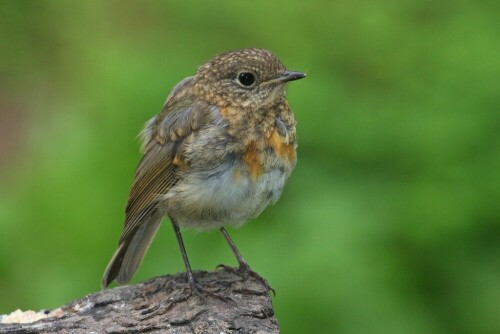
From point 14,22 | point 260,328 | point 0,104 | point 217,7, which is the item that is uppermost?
point 14,22

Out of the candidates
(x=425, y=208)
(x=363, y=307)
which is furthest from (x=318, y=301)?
(x=425, y=208)

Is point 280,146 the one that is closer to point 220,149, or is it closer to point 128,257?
point 220,149

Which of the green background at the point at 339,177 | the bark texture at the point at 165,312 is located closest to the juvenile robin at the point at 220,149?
the bark texture at the point at 165,312

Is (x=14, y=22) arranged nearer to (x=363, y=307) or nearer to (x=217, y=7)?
(x=217, y=7)

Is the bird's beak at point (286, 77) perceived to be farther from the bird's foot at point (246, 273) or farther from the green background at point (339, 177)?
the green background at point (339, 177)

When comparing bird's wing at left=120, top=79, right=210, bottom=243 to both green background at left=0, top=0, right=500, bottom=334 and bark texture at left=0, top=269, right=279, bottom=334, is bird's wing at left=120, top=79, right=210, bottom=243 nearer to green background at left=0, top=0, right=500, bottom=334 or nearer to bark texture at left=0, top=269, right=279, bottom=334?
bark texture at left=0, top=269, right=279, bottom=334
